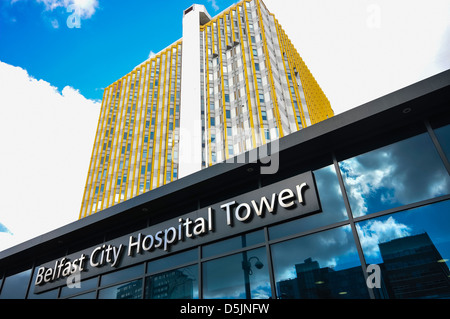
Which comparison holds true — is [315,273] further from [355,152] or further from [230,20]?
[230,20]

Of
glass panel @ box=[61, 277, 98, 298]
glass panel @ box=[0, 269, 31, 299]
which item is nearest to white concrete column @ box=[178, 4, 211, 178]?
glass panel @ box=[0, 269, 31, 299]

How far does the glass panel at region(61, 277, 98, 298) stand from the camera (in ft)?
32.5

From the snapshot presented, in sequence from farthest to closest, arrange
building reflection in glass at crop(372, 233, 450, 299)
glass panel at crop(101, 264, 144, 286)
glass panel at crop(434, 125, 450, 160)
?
glass panel at crop(101, 264, 144, 286)
glass panel at crop(434, 125, 450, 160)
building reflection in glass at crop(372, 233, 450, 299)

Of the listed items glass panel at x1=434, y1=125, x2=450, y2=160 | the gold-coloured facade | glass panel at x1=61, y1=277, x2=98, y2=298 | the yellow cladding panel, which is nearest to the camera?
glass panel at x1=434, y1=125, x2=450, y2=160

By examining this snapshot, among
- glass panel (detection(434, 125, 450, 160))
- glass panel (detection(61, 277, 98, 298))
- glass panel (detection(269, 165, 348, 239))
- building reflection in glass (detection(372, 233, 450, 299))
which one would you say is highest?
glass panel (detection(434, 125, 450, 160))

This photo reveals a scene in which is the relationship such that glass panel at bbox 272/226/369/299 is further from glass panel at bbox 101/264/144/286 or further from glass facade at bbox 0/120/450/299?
glass panel at bbox 101/264/144/286

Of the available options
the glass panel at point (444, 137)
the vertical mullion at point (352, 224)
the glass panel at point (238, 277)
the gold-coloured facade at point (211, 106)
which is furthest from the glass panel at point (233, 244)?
the gold-coloured facade at point (211, 106)

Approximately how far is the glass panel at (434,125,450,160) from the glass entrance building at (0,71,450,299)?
1.0 inches

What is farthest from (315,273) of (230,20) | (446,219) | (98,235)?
(230,20)

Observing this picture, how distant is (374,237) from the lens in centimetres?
650

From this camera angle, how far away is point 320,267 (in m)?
6.70

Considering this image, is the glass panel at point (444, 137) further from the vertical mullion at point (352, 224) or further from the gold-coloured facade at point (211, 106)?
the gold-coloured facade at point (211, 106)

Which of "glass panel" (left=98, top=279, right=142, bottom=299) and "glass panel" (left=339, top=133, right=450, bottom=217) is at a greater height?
"glass panel" (left=339, top=133, right=450, bottom=217)

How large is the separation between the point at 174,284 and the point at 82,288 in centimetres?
357
